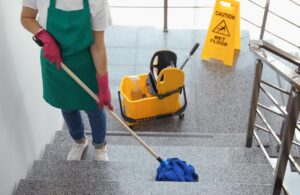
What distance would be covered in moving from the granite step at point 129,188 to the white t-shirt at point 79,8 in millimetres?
720

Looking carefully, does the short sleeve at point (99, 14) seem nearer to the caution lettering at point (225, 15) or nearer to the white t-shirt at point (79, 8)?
the white t-shirt at point (79, 8)

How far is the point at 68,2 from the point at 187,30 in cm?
247

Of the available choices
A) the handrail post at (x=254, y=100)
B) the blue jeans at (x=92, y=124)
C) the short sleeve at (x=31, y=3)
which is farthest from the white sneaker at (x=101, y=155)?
the short sleeve at (x=31, y=3)

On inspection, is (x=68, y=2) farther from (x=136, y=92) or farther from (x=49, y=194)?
(x=136, y=92)

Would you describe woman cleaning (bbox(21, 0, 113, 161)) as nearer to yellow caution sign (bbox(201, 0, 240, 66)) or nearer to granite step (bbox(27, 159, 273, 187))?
granite step (bbox(27, 159, 273, 187))

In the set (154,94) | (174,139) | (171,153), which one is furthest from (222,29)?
(171,153)

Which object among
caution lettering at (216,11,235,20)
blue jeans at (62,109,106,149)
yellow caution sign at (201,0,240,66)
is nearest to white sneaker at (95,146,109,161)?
blue jeans at (62,109,106,149)

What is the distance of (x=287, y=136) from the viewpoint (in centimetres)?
138

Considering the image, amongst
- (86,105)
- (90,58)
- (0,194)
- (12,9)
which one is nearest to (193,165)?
(86,105)

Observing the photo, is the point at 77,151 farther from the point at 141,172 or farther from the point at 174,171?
the point at 174,171

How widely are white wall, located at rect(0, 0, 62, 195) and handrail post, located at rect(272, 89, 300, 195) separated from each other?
118cm

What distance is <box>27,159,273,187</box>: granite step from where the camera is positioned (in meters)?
1.86

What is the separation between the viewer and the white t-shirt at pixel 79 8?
5.17ft

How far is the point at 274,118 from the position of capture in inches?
111
